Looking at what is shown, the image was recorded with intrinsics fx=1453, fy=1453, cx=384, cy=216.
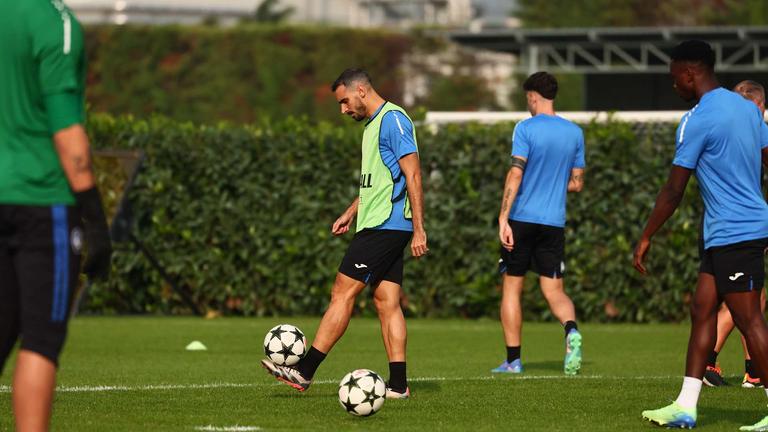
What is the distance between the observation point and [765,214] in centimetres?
767

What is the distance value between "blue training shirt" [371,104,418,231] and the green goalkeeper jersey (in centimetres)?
374

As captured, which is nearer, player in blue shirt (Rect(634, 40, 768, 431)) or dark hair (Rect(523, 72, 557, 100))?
player in blue shirt (Rect(634, 40, 768, 431))

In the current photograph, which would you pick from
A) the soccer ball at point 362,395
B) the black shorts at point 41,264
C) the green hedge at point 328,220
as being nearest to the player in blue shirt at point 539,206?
the soccer ball at point 362,395

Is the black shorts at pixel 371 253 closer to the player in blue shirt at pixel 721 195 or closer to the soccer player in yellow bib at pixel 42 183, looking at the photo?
the player in blue shirt at pixel 721 195

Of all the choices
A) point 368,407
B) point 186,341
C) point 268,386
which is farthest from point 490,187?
point 368,407

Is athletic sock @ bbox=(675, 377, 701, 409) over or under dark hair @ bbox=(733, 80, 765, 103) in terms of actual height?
under

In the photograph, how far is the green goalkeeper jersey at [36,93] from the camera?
18.6 ft

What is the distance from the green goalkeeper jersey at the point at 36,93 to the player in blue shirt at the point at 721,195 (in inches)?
131

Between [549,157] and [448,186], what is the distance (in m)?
6.69

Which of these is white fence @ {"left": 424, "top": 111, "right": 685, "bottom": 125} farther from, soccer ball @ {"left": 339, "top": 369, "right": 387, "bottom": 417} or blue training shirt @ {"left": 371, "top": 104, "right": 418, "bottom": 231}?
soccer ball @ {"left": 339, "top": 369, "right": 387, "bottom": 417}

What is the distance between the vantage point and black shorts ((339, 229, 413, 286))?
9328 mm

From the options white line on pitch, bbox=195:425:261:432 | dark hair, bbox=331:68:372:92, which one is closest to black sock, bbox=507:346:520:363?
dark hair, bbox=331:68:372:92

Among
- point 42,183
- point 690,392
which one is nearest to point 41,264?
point 42,183

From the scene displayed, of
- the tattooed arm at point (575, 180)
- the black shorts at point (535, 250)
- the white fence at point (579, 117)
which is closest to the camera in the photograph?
the black shorts at point (535, 250)
